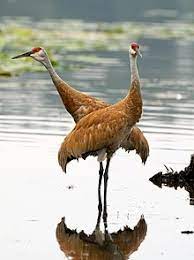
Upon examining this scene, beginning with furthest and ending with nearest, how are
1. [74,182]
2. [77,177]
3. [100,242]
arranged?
[77,177]
[74,182]
[100,242]

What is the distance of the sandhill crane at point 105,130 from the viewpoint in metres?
11.6

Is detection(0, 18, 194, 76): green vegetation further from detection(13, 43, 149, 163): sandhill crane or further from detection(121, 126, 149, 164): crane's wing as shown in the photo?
detection(121, 126, 149, 164): crane's wing

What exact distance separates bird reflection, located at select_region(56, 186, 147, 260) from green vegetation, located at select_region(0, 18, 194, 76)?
16796 mm

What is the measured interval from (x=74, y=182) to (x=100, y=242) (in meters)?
2.95

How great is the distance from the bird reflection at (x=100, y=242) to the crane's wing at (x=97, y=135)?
3.63ft

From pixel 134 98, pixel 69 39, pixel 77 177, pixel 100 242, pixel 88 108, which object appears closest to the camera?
pixel 100 242

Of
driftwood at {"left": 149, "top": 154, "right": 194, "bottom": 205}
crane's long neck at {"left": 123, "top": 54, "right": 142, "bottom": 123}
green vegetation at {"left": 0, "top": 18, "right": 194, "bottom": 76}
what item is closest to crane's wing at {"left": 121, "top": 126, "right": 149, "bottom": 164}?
driftwood at {"left": 149, "top": 154, "right": 194, "bottom": 205}

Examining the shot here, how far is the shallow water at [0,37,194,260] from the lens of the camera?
997cm

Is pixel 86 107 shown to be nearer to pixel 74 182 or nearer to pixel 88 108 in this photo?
pixel 88 108

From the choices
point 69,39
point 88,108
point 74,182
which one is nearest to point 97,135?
point 88,108

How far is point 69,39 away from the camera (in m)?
41.9

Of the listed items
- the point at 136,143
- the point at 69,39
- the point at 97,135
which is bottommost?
the point at 69,39

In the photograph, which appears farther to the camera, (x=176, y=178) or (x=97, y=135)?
(x=176, y=178)

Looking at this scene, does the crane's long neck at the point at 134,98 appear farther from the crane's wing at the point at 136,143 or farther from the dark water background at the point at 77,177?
the dark water background at the point at 77,177
